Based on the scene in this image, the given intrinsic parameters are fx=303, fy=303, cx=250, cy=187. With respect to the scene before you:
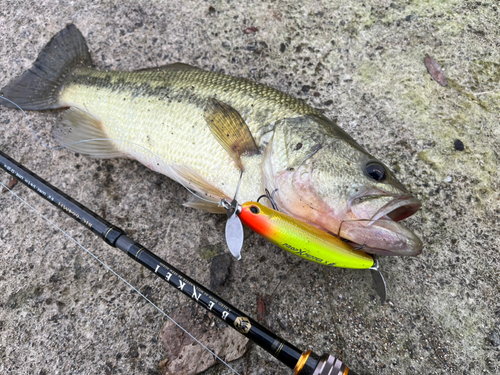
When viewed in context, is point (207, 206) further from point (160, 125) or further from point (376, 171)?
point (376, 171)

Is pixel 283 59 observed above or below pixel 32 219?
above

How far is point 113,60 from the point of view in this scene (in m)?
2.57

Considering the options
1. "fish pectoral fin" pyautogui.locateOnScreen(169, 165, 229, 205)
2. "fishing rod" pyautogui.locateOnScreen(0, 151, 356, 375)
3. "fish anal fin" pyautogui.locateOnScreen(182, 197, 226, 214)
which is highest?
"fish pectoral fin" pyautogui.locateOnScreen(169, 165, 229, 205)

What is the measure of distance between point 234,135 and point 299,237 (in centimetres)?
69

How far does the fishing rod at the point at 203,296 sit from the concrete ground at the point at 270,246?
14.9 inches

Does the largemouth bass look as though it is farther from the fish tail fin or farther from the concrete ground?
the concrete ground

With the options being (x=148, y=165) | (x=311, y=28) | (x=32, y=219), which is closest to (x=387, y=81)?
(x=311, y=28)

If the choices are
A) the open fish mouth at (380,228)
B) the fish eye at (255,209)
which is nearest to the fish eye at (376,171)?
the open fish mouth at (380,228)

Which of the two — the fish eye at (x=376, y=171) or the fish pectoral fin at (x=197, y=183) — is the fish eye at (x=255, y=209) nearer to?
the fish pectoral fin at (x=197, y=183)

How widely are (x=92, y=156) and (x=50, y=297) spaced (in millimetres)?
954

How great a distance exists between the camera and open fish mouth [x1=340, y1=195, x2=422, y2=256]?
4.68 ft

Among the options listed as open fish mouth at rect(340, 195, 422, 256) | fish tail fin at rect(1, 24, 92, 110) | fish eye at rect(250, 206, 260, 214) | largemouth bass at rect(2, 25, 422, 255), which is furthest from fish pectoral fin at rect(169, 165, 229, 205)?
fish tail fin at rect(1, 24, 92, 110)

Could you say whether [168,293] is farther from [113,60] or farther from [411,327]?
[113,60]

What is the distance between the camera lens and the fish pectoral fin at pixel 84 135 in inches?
84.6
